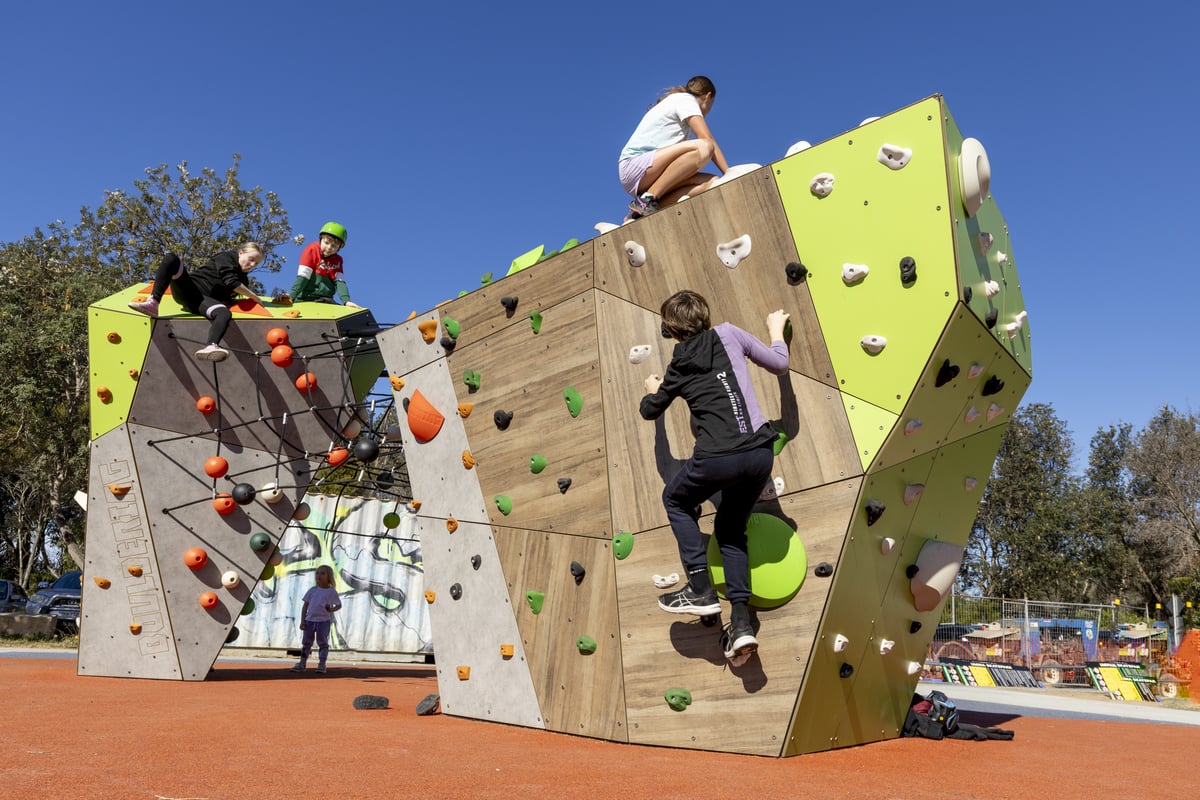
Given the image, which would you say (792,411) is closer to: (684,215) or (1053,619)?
(684,215)

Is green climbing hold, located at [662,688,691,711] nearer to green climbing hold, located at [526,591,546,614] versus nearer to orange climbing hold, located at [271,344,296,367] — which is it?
green climbing hold, located at [526,591,546,614]

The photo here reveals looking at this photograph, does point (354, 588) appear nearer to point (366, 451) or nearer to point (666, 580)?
point (366, 451)

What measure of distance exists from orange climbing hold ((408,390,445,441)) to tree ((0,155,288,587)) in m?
15.0

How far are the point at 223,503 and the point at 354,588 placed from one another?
26.4 ft

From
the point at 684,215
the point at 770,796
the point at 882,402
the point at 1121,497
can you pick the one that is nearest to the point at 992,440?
the point at 882,402

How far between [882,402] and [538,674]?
9.47 ft

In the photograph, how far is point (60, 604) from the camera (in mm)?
17281

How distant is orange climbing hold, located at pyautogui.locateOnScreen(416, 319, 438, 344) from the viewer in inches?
275

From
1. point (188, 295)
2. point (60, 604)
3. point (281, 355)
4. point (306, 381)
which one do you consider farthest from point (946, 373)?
point (60, 604)

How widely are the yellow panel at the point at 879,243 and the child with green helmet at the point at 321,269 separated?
19.0 feet

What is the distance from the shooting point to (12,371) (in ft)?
62.4

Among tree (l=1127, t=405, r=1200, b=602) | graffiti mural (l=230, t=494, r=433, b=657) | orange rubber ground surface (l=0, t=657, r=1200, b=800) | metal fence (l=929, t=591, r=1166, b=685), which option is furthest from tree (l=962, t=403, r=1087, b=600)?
orange rubber ground surface (l=0, t=657, r=1200, b=800)

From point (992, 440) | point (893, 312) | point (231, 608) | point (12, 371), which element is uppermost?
point (12, 371)

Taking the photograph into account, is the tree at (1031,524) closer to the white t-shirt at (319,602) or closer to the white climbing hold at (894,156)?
the white t-shirt at (319,602)
